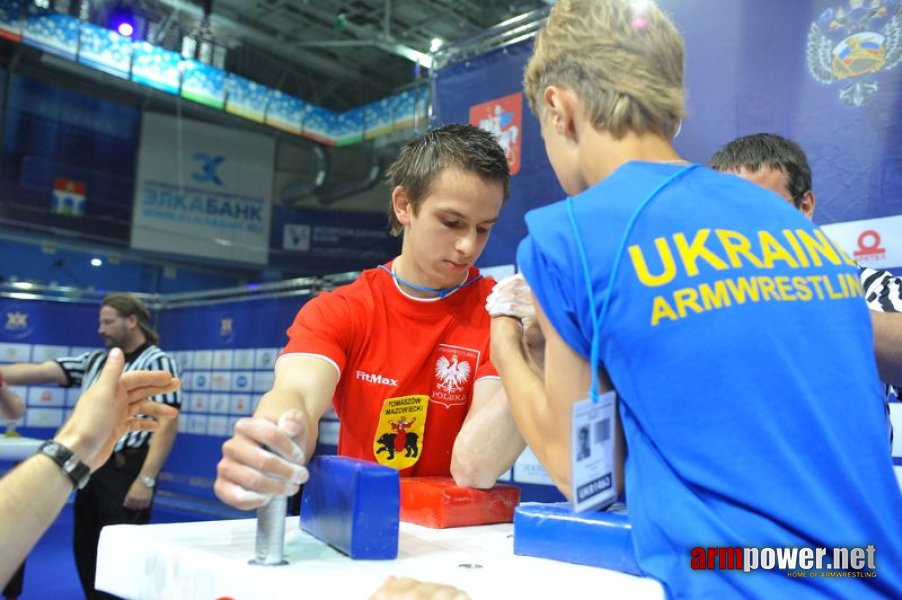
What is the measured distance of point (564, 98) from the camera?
0.93 m

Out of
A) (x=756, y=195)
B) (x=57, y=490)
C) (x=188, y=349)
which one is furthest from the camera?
(x=188, y=349)

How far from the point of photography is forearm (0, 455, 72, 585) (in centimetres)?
96

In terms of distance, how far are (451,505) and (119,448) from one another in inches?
128

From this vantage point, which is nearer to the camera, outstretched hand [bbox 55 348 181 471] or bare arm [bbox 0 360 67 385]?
outstretched hand [bbox 55 348 181 471]

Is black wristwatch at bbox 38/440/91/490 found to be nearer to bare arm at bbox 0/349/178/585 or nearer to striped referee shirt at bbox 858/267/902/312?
bare arm at bbox 0/349/178/585

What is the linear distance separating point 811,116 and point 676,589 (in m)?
2.05

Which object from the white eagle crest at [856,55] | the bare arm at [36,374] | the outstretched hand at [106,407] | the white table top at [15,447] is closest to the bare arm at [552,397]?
the outstretched hand at [106,407]

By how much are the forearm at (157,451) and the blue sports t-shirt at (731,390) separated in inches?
139

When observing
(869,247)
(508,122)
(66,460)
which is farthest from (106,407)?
(508,122)

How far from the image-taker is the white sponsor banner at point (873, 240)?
212 centimetres

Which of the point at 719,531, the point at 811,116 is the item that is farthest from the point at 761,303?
the point at 811,116

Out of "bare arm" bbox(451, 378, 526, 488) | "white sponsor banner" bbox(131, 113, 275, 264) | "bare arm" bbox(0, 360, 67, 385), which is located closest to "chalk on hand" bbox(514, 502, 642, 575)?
"bare arm" bbox(451, 378, 526, 488)

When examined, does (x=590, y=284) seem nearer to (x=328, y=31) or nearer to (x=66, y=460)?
(x=66, y=460)

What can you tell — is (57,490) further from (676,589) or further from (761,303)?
(761,303)
